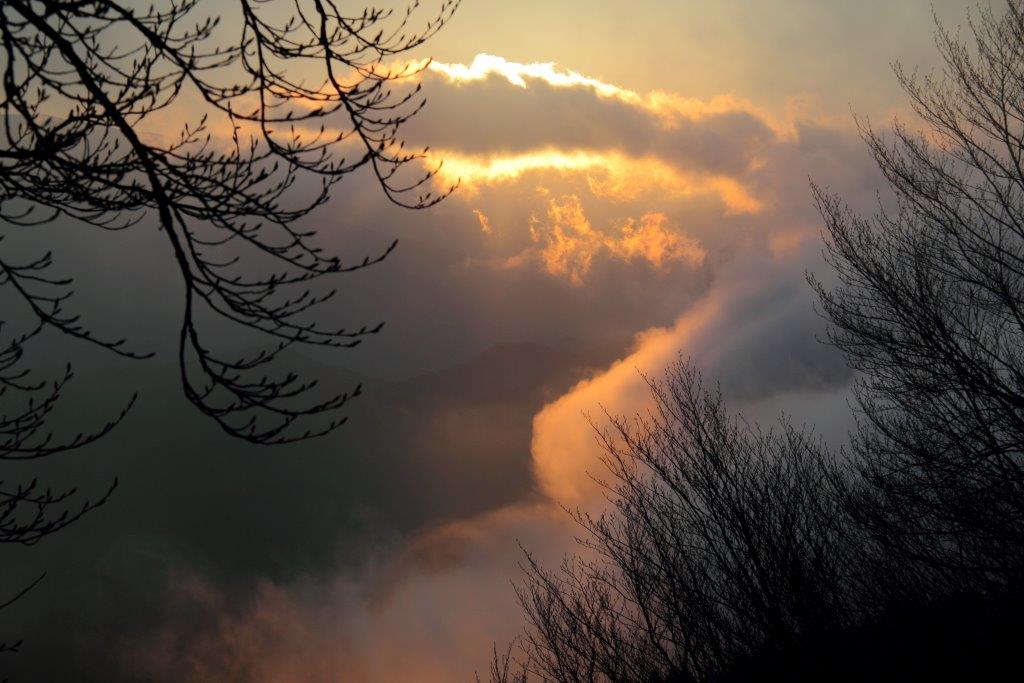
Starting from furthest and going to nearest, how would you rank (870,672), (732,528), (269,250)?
(732,528) → (870,672) → (269,250)

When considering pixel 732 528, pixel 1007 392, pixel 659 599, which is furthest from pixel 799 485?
pixel 1007 392

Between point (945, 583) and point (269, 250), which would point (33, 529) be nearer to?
point (269, 250)

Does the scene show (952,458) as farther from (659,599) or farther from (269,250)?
(269,250)

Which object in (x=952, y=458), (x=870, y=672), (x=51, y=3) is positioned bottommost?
(x=870, y=672)

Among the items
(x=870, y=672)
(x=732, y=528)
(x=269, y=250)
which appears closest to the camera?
(x=269, y=250)

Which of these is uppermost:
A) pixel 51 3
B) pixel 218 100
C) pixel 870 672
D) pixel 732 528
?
pixel 51 3

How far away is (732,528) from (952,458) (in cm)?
313

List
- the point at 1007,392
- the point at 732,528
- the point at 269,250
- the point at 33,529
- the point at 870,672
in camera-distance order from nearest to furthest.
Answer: the point at 269,250
the point at 33,529
the point at 870,672
the point at 1007,392
the point at 732,528

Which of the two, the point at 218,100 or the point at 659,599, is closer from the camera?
the point at 218,100

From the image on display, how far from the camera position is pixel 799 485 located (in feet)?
41.3

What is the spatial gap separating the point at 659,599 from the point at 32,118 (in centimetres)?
1015

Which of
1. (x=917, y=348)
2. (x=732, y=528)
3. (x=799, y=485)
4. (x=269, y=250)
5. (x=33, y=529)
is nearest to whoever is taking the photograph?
(x=269, y=250)

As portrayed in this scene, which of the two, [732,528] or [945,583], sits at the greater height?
[732,528]

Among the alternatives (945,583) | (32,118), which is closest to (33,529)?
(32,118)
